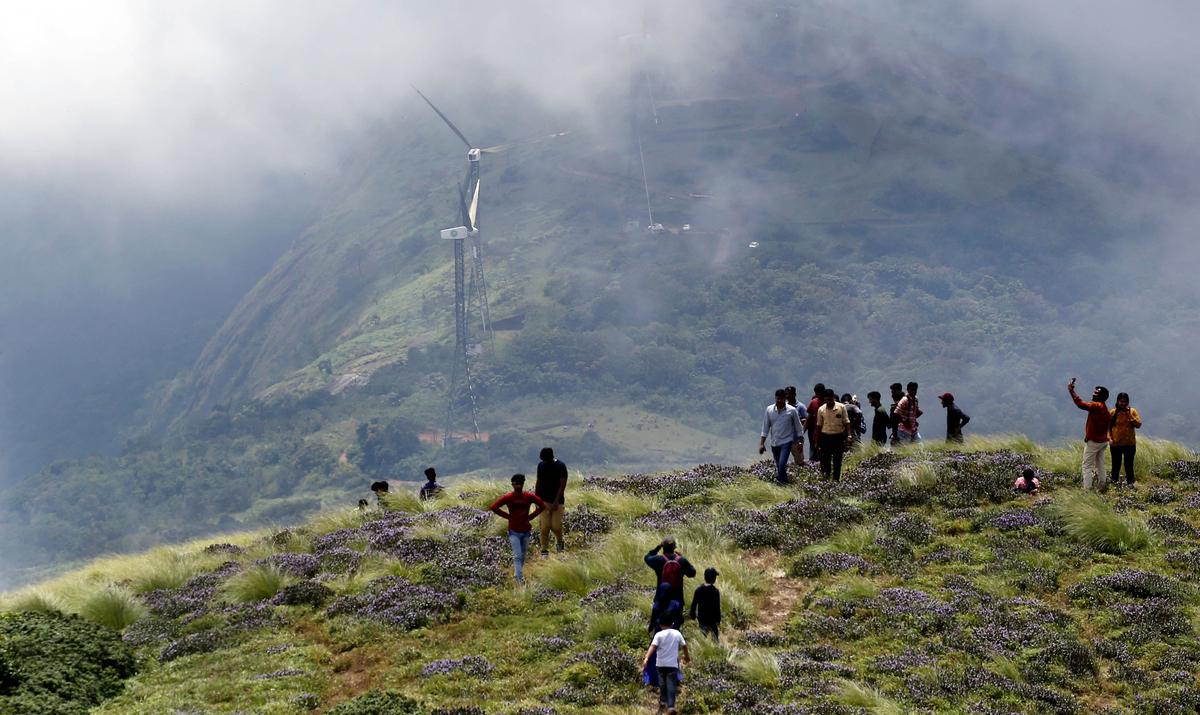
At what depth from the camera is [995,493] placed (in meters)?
26.0

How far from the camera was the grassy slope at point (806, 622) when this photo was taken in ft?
55.9

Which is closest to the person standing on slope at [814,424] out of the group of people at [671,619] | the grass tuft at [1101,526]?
the grass tuft at [1101,526]

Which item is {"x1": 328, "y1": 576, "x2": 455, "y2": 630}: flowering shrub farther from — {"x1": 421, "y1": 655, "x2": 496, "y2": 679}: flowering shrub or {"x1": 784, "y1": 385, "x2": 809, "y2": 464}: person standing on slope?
{"x1": 784, "y1": 385, "x2": 809, "y2": 464}: person standing on slope

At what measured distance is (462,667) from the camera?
1877 centimetres

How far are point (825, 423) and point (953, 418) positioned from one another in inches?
220

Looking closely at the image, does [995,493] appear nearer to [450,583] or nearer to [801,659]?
[801,659]

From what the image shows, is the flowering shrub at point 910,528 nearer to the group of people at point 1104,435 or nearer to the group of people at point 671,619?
the group of people at point 1104,435

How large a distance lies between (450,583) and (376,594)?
1437mm

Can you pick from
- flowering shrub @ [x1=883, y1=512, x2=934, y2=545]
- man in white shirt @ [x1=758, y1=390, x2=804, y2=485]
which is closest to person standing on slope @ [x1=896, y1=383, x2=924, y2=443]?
man in white shirt @ [x1=758, y1=390, x2=804, y2=485]

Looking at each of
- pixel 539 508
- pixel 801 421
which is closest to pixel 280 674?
pixel 539 508

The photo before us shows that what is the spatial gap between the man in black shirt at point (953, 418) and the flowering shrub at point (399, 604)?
46.2 ft

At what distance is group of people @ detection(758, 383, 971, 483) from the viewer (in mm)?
26609

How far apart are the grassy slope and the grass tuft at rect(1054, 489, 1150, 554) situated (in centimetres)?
22

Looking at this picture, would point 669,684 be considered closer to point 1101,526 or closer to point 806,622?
point 806,622
